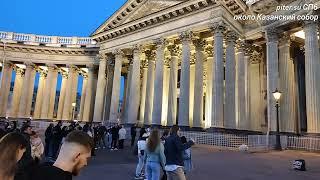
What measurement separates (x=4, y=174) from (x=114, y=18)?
3358 cm

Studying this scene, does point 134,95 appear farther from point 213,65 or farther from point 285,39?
point 285,39

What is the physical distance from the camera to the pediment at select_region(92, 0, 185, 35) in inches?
1248

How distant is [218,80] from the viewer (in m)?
25.1

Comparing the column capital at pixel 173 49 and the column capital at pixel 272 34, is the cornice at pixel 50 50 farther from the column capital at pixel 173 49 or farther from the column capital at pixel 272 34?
the column capital at pixel 272 34

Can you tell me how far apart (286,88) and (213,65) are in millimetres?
6135

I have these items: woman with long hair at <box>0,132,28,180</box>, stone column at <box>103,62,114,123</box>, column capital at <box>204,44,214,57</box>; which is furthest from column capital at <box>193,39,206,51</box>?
woman with long hair at <box>0,132,28,180</box>

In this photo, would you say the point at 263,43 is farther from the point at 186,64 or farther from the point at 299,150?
the point at 299,150

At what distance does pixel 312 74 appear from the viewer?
2216cm

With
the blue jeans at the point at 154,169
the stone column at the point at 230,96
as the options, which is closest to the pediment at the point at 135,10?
the stone column at the point at 230,96

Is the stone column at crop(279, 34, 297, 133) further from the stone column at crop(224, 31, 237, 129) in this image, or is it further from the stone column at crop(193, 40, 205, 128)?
the stone column at crop(193, 40, 205, 128)

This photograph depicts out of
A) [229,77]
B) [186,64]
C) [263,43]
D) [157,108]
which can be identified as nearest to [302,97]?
[263,43]

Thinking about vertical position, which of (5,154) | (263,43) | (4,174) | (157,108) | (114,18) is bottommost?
(4,174)

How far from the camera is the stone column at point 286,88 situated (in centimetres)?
2458

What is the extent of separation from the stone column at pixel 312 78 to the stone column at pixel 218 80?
6259mm
